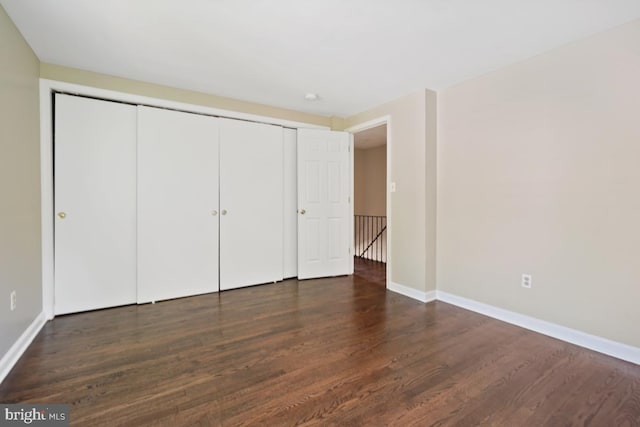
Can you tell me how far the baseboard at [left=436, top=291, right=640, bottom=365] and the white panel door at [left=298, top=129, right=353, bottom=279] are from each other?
1614mm

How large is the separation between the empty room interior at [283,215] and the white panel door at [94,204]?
0.7 inches

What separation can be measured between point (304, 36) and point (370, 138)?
12.1ft

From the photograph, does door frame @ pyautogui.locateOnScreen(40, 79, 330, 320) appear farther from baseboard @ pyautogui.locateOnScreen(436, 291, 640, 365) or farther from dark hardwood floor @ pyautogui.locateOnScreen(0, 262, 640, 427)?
baseboard @ pyautogui.locateOnScreen(436, 291, 640, 365)

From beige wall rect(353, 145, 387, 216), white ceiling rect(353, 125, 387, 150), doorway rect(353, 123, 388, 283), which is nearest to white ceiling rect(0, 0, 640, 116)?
white ceiling rect(353, 125, 387, 150)

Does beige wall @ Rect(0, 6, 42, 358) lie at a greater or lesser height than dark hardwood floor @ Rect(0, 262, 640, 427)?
greater

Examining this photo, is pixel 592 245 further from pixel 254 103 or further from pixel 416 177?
pixel 254 103

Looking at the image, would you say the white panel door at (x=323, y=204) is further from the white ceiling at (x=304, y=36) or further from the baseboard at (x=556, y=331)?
the baseboard at (x=556, y=331)

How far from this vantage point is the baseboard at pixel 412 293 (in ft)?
10.6

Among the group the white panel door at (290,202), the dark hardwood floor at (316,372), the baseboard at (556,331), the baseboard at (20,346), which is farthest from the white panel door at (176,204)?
the baseboard at (556,331)

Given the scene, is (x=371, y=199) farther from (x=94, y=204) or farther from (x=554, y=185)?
(x=94, y=204)

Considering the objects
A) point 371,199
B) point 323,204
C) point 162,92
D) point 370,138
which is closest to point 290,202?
point 323,204

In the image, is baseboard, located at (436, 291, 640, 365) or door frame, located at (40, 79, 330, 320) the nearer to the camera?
baseboard, located at (436, 291, 640, 365)

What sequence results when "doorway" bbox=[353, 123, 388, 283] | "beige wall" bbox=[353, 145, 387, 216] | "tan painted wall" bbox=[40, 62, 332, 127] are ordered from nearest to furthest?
"tan painted wall" bbox=[40, 62, 332, 127]
"doorway" bbox=[353, 123, 388, 283]
"beige wall" bbox=[353, 145, 387, 216]

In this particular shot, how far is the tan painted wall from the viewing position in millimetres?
2664
